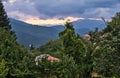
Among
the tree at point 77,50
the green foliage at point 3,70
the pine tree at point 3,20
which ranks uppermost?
the pine tree at point 3,20

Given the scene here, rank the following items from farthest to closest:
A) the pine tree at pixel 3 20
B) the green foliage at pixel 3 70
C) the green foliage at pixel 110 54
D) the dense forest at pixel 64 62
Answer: the pine tree at pixel 3 20 → the dense forest at pixel 64 62 → the green foliage at pixel 3 70 → the green foliage at pixel 110 54

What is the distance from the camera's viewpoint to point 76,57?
130ft

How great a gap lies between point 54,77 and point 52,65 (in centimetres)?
137

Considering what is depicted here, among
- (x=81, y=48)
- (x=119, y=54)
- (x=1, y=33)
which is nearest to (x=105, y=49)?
(x=119, y=54)

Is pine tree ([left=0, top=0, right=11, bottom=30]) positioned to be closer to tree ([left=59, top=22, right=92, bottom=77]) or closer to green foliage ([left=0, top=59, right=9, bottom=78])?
tree ([left=59, top=22, right=92, bottom=77])

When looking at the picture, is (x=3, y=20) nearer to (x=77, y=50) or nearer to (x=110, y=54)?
(x=77, y=50)

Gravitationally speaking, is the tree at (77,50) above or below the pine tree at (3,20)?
below

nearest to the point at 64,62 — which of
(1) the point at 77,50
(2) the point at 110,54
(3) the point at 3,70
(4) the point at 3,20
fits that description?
(1) the point at 77,50

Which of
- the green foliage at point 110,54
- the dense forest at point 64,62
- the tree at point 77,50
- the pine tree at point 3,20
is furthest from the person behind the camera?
the pine tree at point 3,20

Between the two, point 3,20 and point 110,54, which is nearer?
point 110,54

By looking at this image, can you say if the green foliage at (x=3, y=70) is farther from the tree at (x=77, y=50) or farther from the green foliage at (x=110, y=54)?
the green foliage at (x=110, y=54)

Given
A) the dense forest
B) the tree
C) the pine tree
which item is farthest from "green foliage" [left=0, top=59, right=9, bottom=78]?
the pine tree

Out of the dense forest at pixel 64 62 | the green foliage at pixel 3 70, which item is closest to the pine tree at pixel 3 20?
the dense forest at pixel 64 62

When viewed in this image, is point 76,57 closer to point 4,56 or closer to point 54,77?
point 54,77
